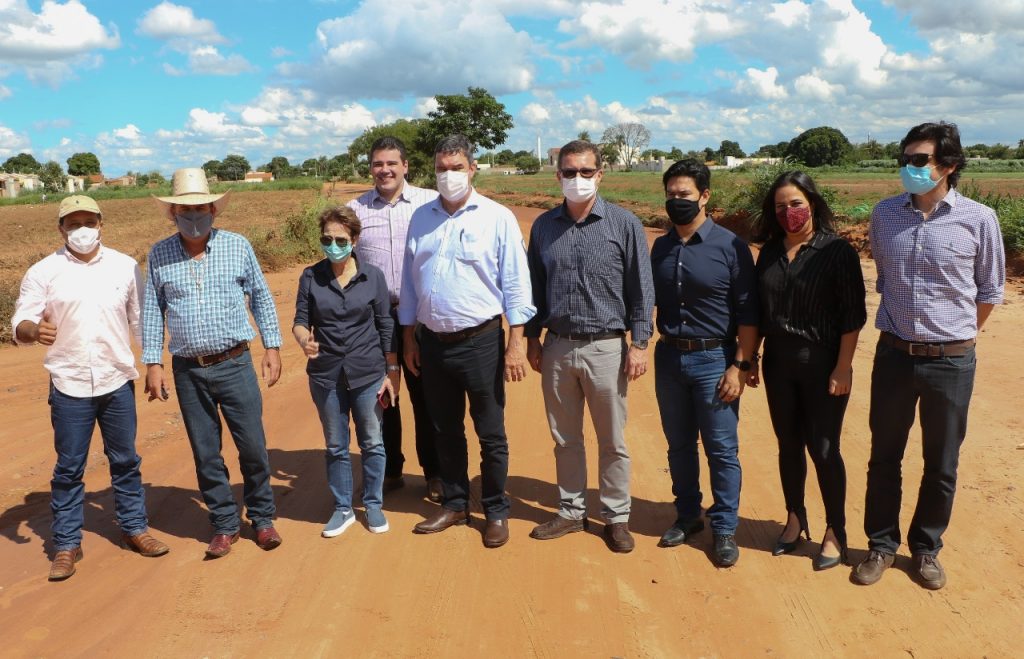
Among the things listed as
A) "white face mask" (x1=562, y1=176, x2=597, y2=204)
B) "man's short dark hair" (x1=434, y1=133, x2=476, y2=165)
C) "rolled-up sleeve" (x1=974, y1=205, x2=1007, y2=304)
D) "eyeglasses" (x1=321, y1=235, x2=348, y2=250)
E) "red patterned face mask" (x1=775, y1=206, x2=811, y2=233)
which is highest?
"man's short dark hair" (x1=434, y1=133, x2=476, y2=165)

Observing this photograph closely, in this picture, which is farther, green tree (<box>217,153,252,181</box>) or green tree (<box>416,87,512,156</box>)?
green tree (<box>217,153,252,181</box>)

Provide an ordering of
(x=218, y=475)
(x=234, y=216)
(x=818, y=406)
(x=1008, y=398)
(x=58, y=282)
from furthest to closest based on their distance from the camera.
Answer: (x=234, y=216) < (x=1008, y=398) < (x=218, y=475) < (x=58, y=282) < (x=818, y=406)

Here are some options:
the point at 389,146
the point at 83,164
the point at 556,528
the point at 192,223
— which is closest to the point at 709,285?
the point at 556,528

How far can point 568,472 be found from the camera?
4.43 m

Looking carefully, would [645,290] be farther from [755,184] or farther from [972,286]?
[755,184]

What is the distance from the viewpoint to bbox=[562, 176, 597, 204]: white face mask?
401cm

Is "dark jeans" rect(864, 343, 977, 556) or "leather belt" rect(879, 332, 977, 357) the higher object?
"leather belt" rect(879, 332, 977, 357)

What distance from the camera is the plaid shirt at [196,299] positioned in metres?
4.12

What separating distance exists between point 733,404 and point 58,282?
11.9ft

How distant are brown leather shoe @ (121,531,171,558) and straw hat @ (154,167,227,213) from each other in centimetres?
186

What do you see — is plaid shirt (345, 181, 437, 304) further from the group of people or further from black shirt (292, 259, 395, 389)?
black shirt (292, 259, 395, 389)

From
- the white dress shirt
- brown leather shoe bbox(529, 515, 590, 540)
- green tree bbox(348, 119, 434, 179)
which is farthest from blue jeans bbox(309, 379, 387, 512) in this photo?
green tree bbox(348, 119, 434, 179)

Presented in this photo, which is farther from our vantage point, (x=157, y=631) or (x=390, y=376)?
(x=390, y=376)

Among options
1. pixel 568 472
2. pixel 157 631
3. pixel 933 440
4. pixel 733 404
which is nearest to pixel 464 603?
pixel 568 472
